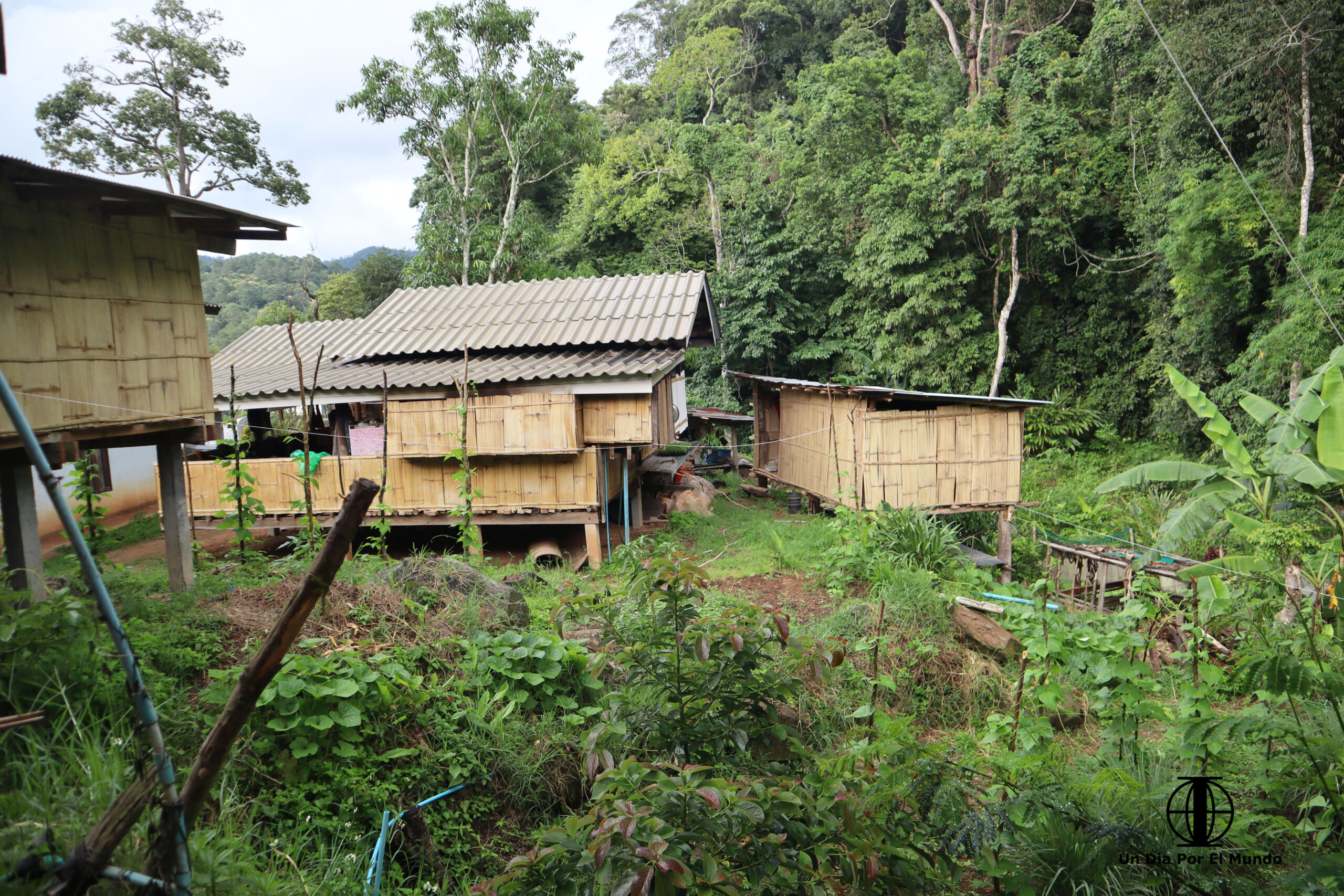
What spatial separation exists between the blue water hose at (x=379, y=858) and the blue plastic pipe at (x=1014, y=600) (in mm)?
5471

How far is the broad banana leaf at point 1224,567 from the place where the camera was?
4922mm

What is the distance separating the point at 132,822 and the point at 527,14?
81.0 ft

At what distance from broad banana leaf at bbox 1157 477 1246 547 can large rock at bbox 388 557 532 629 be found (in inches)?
240

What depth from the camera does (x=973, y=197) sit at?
64.3 ft

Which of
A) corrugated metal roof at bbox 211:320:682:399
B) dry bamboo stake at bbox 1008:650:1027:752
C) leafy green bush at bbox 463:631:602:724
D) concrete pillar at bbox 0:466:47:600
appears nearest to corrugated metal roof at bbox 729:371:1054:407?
corrugated metal roof at bbox 211:320:682:399

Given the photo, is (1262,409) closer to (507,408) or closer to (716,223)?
(507,408)

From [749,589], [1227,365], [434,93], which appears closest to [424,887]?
[749,589]

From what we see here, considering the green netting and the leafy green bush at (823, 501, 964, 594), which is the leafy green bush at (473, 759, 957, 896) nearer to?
the leafy green bush at (823, 501, 964, 594)

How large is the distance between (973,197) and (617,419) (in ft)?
44.9

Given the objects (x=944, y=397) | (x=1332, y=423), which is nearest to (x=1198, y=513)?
(x=1332, y=423)

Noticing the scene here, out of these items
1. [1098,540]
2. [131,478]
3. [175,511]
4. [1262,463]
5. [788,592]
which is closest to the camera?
[1262,463]

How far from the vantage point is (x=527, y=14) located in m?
21.7

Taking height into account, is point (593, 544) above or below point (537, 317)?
below

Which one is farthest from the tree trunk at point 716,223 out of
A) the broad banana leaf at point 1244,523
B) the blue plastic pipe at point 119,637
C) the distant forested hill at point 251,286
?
the blue plastic pipe at point 119,637
